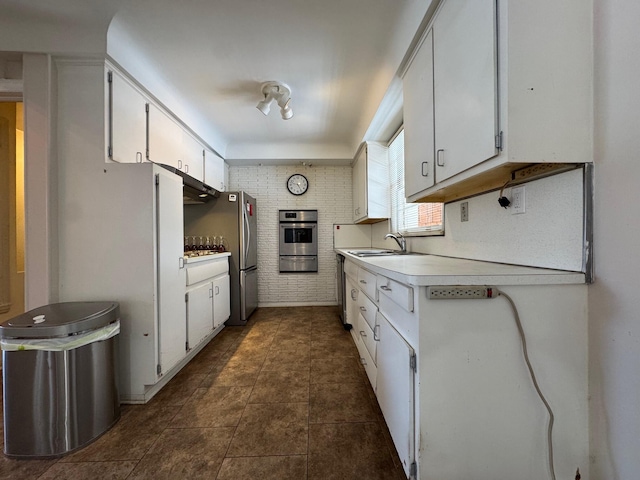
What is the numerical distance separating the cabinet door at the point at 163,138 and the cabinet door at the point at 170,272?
581mm

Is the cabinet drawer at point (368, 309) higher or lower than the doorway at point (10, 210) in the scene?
lower

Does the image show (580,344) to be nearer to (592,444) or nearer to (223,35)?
(592,444)

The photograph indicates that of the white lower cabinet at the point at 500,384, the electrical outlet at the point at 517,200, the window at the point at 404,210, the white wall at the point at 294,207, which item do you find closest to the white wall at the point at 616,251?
the white lower cabinet at the point at 500,384

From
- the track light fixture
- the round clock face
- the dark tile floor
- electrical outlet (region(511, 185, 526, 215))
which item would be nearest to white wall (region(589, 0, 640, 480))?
electrical outlet (region(511, 185, 526, 215))

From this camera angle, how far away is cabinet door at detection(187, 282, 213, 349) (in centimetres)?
230

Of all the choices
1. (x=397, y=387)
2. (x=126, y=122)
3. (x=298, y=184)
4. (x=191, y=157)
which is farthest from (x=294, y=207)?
(x=397, y=387)

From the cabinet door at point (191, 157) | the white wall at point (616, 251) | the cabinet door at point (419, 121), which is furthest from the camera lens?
the cabinet door at point (191, 157)

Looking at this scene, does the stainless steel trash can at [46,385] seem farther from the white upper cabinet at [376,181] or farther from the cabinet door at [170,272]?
the white upper cabinet at [376,181]

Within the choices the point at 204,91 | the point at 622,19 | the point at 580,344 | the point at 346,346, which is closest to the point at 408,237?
the point at 346,346

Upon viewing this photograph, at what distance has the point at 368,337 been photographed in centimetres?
186

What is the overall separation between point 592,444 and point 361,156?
334cm

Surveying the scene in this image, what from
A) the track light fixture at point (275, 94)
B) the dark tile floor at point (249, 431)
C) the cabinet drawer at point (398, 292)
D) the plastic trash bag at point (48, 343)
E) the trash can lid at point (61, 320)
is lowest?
the dark tile floor at point (249, 431)

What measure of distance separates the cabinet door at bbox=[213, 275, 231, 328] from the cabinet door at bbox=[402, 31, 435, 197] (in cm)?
228

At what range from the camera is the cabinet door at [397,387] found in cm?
Answer: 104
